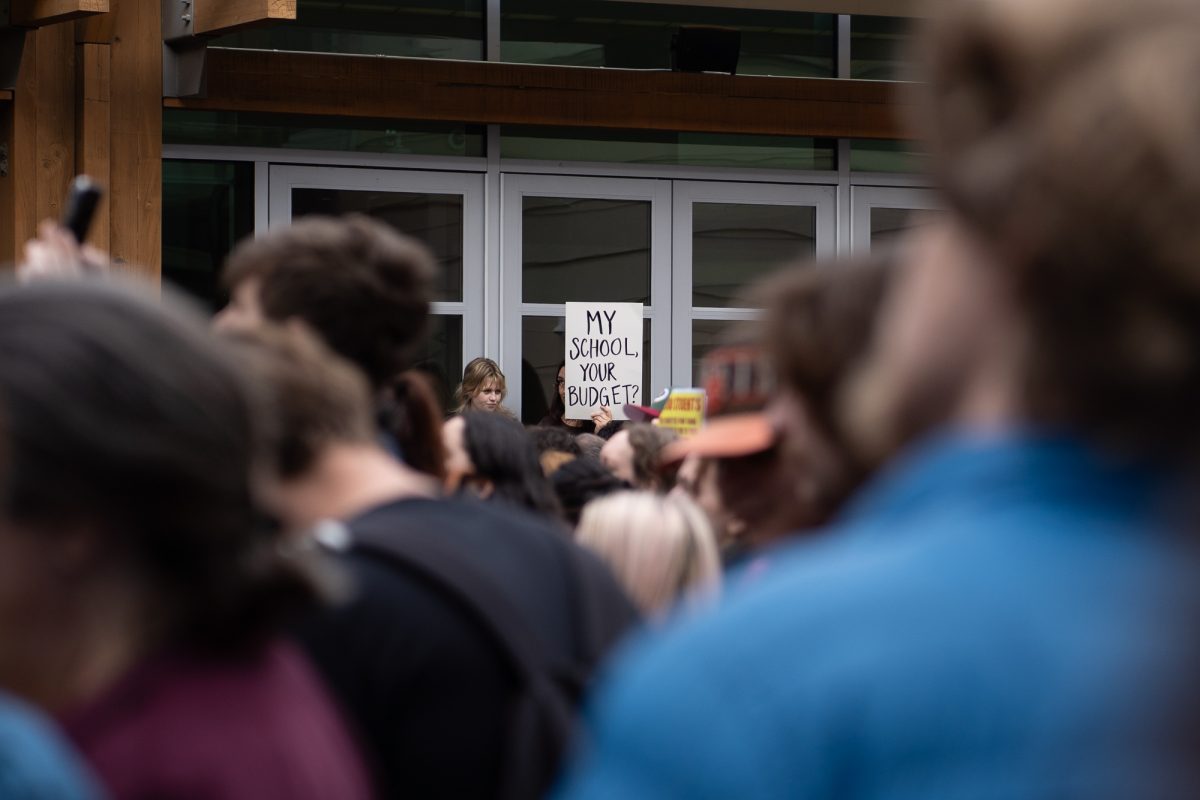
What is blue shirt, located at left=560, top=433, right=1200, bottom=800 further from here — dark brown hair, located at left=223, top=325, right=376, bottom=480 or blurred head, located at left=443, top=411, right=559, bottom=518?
blurred head, located at left=443, top=411, right=559, bottom=518

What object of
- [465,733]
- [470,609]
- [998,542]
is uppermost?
[998,542]

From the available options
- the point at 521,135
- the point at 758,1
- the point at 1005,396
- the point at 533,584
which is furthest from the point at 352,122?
the point at 1005,396

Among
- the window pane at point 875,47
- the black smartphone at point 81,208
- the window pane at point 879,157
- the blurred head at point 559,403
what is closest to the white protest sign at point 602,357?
the blurred head at point 559,403

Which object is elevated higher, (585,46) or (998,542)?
(585,46)

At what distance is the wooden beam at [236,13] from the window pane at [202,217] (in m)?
2.89

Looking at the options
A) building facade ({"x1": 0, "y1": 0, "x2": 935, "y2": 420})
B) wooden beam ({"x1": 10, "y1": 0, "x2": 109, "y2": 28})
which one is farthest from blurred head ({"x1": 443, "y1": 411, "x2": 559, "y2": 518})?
building facade ({"x1": 0, "y1": 0, "x2": 935, "y2": 420})

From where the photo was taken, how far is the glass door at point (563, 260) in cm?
1259

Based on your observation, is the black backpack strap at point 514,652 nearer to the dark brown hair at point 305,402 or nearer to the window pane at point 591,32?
the dark brown hair at point 305,402

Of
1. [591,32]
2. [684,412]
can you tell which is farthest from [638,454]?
[591,32]

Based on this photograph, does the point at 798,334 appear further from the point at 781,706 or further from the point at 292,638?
the point at 781,706

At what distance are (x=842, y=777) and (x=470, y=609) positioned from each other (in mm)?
1207

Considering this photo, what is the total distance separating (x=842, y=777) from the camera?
0.87m

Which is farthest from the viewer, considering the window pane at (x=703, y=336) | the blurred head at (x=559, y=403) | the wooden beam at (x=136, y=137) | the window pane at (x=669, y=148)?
the window pane at (x=703, y=336)

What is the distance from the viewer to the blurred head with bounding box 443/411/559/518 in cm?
451
